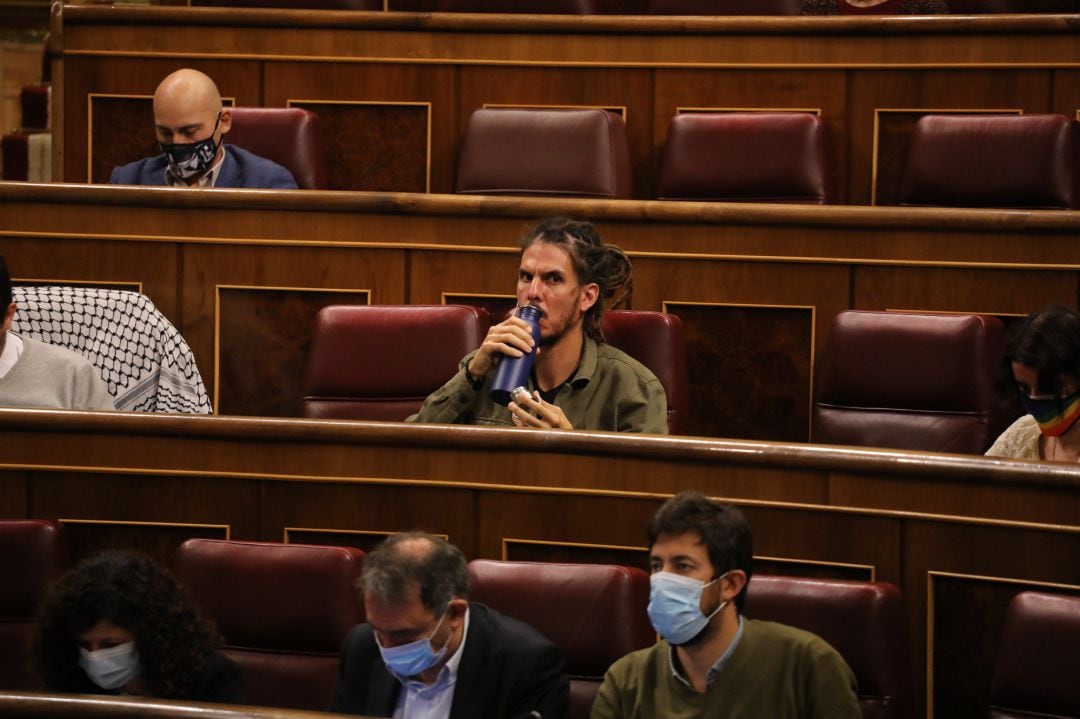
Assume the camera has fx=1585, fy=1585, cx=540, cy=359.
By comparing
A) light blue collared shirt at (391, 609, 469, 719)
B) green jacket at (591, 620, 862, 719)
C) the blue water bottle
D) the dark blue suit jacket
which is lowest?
light blue collared shirt at (391, 609, 469, 719)

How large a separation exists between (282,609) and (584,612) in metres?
0.18

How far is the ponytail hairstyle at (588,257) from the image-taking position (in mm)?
1110

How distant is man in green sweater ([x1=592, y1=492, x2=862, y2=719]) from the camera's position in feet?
2.53

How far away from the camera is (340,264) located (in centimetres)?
132

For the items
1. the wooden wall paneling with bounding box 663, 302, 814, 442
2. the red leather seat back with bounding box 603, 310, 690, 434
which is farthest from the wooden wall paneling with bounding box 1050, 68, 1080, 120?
the red leather seat back with bounding box 603, 310, 690, 434

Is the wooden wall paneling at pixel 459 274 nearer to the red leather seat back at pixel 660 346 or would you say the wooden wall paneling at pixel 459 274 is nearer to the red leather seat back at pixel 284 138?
the red leather seat back at pixel 660 346

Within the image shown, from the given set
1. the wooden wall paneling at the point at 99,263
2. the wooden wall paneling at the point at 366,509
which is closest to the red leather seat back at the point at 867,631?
the wooden wall paneling at the point at 366,509

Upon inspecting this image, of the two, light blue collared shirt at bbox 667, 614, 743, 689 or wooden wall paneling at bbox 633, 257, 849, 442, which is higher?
wooden wall paneling at bbox 633, 257, 849, 442

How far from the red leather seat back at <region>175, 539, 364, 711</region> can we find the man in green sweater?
→ 18 cm

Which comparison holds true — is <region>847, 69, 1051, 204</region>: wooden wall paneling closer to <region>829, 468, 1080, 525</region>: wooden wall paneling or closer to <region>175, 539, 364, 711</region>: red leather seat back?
<region>829, 468, 1080, 525</region>: wooden wall paneling

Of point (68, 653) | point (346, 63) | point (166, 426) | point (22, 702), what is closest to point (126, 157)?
point (346, 63)

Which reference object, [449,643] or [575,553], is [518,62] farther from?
[449,643]

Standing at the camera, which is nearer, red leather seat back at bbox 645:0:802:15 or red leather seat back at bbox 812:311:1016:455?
red leather seat back at bbox 812:311:1016:455

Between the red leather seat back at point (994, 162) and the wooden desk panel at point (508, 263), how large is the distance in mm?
174
